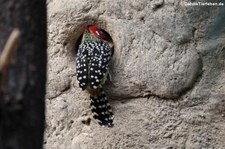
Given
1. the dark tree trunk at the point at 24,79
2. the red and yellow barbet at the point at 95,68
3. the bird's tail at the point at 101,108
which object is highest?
the dark tree trunk at the point at 24,79

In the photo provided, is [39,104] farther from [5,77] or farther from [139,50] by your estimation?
[139,50]

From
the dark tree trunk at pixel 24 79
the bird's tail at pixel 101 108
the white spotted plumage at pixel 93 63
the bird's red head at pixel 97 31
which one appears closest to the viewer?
the dark tree trunk at pixel 24 79

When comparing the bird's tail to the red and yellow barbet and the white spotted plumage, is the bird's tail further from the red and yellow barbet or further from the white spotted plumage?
the white spotted plumage

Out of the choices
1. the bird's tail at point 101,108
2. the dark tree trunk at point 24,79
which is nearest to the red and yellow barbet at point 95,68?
the bird's tail at point 101,108

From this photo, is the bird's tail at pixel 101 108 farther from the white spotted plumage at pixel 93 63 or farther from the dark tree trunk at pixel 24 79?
the dark tree trunk at pixel 24 79

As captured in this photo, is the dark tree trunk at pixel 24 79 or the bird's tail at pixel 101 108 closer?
the dark tree trunk at pixel 24 79

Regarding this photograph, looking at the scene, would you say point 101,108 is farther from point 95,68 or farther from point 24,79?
point 24,79

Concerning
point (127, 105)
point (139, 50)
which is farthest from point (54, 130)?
point (139, 50)
